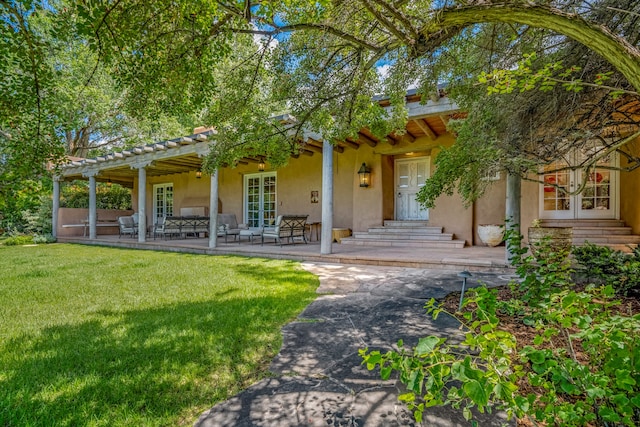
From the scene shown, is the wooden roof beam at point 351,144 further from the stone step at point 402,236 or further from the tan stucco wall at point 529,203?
the tan stucco wall at point 529,203

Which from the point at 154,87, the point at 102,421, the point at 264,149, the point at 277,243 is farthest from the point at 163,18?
the point at 277,243

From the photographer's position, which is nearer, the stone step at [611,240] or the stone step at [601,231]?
the stone step at [611,240]

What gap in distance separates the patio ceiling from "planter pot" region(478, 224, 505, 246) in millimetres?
2319

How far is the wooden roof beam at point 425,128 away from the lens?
6054mm

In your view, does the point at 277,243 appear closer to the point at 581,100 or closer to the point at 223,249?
the point at 223,249

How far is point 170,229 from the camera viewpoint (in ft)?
30.8

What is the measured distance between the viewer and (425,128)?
21.4 feet

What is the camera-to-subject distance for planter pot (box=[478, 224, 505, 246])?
6.73m

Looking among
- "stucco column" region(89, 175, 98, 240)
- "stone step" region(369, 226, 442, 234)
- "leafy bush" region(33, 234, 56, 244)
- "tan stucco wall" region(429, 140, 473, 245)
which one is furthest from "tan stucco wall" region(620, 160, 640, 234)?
"leafy bush" region(33, 234, 56, 244)

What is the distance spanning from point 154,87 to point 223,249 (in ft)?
16.7

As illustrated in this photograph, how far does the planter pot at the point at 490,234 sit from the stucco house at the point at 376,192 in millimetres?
313

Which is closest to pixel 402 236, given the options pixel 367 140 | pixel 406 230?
pixel 406 230

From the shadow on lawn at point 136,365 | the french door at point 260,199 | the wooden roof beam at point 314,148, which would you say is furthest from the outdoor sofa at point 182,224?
the shadow on lawn at point 136,365

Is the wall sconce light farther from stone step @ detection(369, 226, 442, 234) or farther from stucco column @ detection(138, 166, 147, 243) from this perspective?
stucco column @ detection(138, 166, 147, 243)
